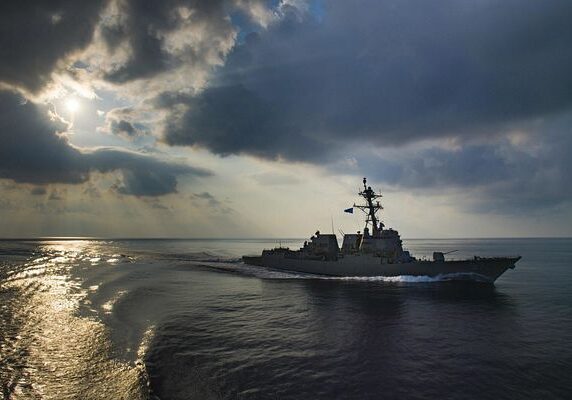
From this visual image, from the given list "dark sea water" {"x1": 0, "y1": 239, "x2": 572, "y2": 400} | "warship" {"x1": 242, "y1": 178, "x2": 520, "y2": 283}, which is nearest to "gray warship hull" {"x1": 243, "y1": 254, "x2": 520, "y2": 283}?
"warship" {"x1": 242, "y1": 178, "x2": 520, "y2": 283}

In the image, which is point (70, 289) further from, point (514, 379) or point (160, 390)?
point (514, 379)

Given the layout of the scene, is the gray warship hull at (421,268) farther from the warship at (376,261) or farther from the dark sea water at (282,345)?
the dark sea water at (282,345)

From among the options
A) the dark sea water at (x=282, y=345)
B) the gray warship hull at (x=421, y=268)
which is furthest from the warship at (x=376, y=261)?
the dark sea water at (x=282, y=345)

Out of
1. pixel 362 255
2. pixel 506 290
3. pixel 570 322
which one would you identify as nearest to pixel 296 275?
pixel 362 255

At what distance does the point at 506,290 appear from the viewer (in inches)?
1395

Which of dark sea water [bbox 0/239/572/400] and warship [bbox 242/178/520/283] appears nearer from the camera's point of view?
dark sea water [bbox 0/239/572/400]

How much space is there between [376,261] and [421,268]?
17.9 feet

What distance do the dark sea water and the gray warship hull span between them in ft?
18.4

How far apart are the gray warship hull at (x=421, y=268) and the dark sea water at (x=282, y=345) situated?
5607 millimetres

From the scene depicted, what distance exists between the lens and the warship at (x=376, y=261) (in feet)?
126

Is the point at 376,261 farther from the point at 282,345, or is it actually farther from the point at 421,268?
the point at 282,345

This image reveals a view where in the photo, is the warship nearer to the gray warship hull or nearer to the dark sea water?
the gray warship hull

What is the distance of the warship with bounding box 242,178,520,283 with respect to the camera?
1507 inches

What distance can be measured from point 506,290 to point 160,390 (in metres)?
38.2
